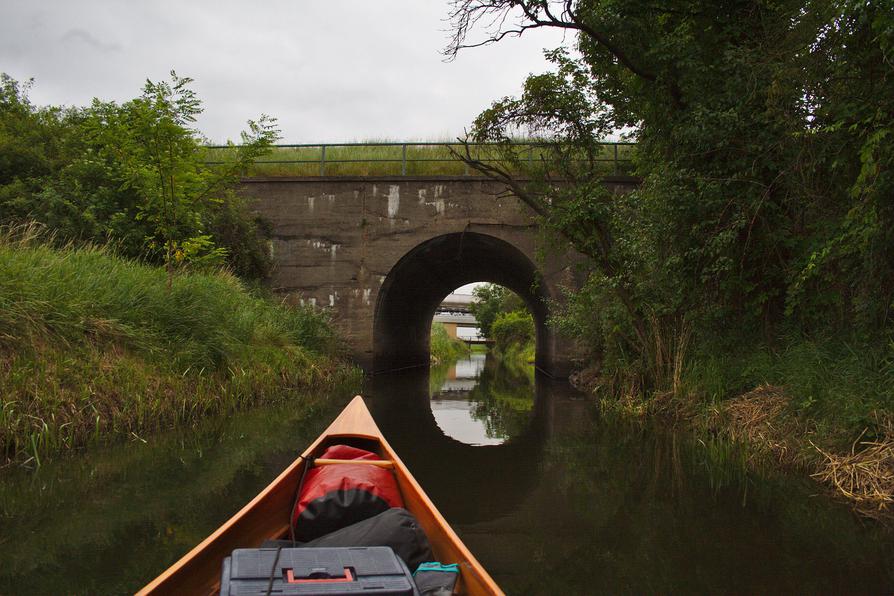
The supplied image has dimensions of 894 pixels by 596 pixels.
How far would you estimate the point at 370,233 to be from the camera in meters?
15.5

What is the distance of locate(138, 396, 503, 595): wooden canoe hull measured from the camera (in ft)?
7.18

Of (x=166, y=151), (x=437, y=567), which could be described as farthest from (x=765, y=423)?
(x=166, y=151)

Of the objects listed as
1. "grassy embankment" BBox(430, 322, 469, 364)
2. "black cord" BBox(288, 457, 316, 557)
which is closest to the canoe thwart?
"black cord" BBox(288, 457, 316, 557)

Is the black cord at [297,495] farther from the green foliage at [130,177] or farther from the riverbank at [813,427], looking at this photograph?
the green foliage at [130,177]

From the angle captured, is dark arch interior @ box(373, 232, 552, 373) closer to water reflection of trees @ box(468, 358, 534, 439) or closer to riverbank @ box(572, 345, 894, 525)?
water reflection of trees @ box(468, 358, 534, 439)

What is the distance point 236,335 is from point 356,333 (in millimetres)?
5855

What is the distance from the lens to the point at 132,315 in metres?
7.48

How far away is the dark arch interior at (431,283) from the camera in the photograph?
52.5 feet

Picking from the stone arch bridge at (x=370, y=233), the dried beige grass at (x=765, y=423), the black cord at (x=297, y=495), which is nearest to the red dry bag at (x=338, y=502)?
the black cord at (x=297, y=495)

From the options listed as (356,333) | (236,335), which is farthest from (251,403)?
(356,333)

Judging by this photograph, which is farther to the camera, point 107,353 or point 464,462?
point 107,353

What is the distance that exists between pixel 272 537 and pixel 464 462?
3026 millimetres

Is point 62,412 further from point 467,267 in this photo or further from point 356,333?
point 467,267

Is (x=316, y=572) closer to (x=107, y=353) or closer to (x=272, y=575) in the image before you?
(x=272, y=575)
